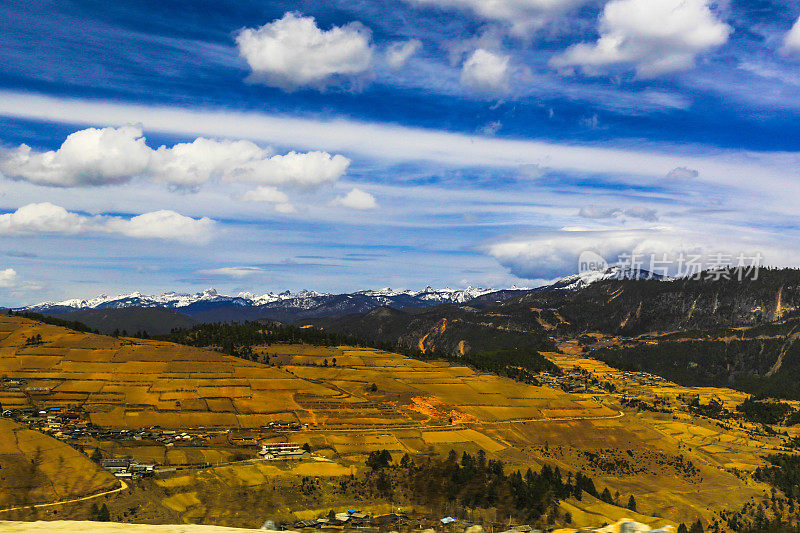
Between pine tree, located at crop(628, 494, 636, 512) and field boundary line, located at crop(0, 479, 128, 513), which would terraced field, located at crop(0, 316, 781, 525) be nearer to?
pine tree, located at crop(628, 494, 636, 512)

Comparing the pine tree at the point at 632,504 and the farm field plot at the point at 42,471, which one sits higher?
the farm field plot at the point at 42,471

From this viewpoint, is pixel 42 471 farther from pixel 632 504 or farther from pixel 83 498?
pixel 632 504

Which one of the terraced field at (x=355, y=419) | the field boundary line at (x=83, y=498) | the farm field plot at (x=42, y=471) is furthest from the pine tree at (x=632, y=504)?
the farm field plot at (x=42, y=471)

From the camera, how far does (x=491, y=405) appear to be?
147 meters

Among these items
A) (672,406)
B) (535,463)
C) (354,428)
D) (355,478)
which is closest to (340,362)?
(354,428)

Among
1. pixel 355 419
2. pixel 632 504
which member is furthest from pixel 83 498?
pixel 632 504

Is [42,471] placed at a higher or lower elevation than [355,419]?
higher

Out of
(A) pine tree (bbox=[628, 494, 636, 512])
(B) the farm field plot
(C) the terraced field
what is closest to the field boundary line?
(B) the farm field plot

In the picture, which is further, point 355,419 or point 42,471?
point 355,419

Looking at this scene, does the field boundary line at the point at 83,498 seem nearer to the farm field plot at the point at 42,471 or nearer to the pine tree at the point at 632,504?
the farm field plot at the point at 42,471

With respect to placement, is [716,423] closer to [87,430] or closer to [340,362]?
[340,362]

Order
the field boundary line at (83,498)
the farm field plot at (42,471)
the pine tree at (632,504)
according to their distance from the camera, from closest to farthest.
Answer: the field boundary line at (83,498)
the farm field plot at (42,471)
the pine tree at (632,504)

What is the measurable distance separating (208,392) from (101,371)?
31466 mm

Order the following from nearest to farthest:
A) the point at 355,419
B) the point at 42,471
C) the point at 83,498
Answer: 1. the point at 83,498
2. the point at 42,471
3. the point at 355,419
